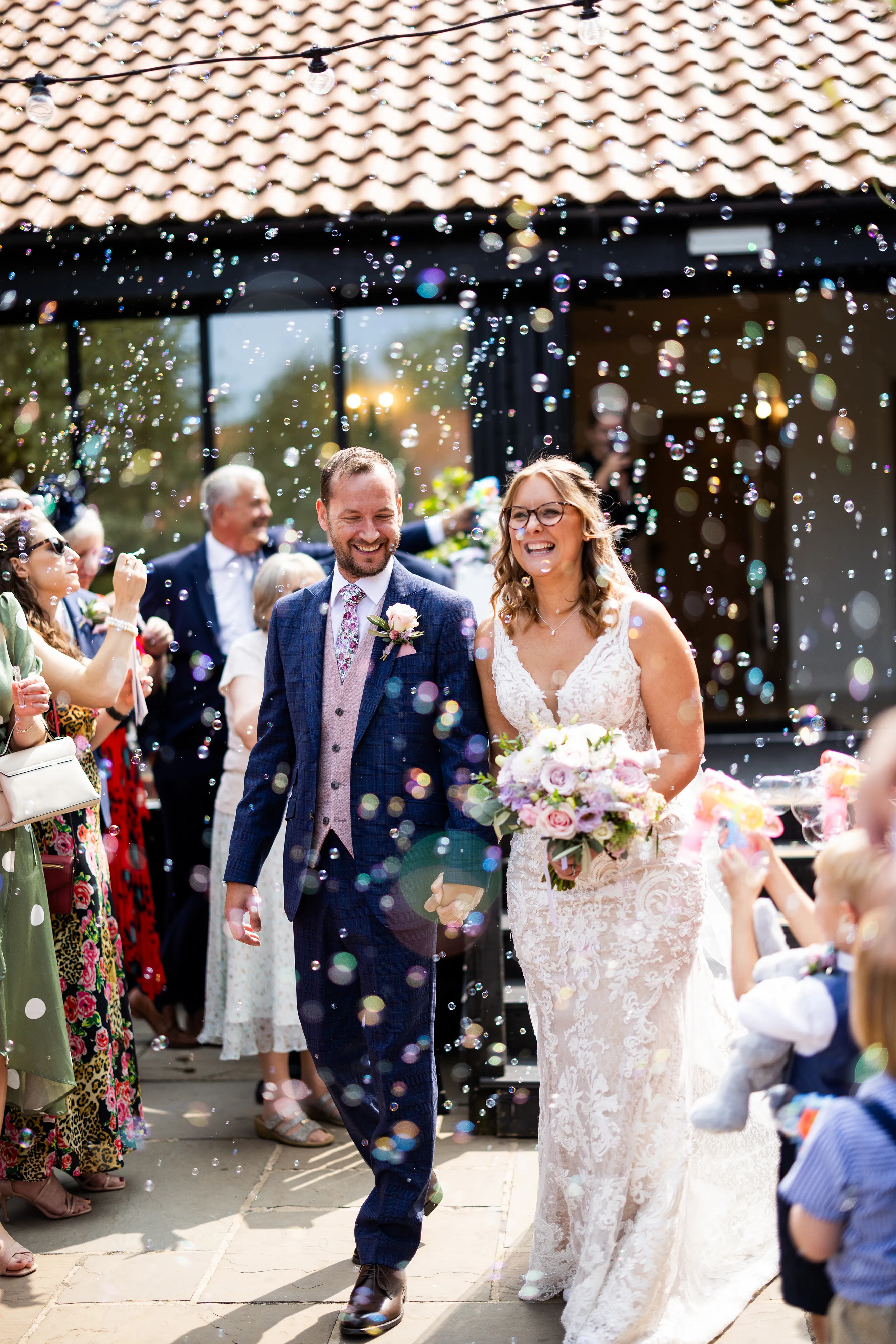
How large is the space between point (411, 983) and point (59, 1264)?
136 cm

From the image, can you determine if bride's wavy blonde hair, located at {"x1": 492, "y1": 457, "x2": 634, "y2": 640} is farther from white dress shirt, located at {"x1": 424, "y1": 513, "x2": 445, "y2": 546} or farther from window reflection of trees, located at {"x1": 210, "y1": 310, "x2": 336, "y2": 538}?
window reflection of trees, located at {"x1": 210, "y1": 310, "x2": 336, "y2": 538}

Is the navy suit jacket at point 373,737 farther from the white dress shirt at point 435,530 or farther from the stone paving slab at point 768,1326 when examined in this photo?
the white dress shirt at point 435,530

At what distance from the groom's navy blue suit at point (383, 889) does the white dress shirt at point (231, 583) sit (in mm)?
2327

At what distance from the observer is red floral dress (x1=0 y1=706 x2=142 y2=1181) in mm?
3844

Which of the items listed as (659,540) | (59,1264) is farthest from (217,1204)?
(659,540)

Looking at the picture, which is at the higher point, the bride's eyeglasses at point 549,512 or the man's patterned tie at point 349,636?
the bride's eyeglasses at point 549,512

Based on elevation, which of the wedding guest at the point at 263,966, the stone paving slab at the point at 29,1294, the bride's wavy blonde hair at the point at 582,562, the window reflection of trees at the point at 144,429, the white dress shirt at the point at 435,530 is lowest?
the stone paving slab at the point at 29,1294

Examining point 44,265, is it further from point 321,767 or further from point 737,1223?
point 737,1223

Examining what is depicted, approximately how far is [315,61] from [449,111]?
2607mm

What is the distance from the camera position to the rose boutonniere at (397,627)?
3221mm

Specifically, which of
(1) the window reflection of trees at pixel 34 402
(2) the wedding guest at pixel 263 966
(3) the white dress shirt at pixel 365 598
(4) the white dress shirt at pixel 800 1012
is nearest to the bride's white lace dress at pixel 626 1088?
(3) the white dress shirt at pixel 365 598

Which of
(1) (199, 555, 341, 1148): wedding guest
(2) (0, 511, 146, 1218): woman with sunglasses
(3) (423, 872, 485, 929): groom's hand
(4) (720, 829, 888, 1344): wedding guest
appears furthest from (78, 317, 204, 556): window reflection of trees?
(4) (720, 829, 888, 1344): wedding guest

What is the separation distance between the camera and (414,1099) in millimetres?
3193

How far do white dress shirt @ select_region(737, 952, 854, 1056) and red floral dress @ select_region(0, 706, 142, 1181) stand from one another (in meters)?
2.35
